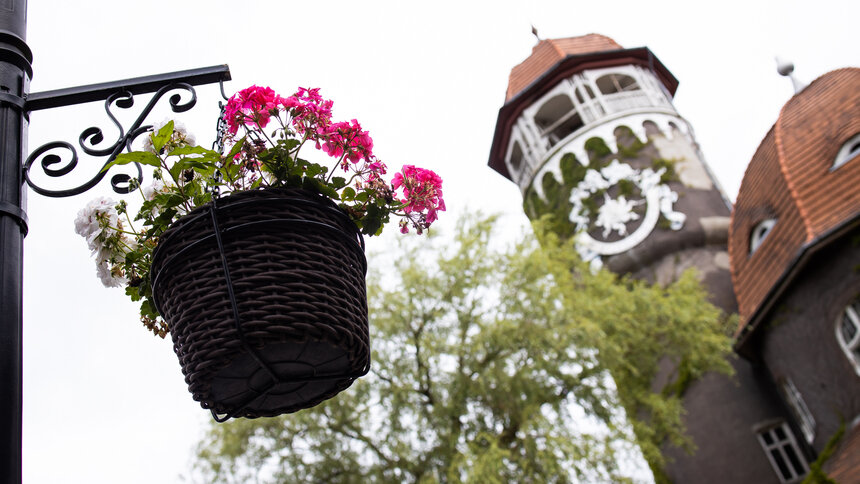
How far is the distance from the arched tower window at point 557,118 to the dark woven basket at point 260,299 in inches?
825

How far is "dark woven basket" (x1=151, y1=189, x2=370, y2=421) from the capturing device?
5.51 feet

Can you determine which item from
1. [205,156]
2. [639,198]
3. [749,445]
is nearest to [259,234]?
[205,156]

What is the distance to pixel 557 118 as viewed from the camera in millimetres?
23859

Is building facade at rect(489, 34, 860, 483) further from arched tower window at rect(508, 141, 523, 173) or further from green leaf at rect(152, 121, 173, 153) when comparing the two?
green leaf at rect(152, 121, 173, 153)

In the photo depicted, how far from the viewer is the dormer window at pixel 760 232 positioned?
53.6 feet

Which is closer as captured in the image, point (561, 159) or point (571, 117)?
point (561, 159)

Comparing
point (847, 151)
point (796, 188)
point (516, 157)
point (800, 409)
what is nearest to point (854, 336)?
point (800, 409)

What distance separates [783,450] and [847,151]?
20.1 ft

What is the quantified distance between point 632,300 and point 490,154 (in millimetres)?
11710

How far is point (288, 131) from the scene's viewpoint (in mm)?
2139

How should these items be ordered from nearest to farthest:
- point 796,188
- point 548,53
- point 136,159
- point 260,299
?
point 260,299 → point 136,159 → point 796,188 → point 548,53

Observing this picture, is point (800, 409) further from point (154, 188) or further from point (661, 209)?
point (154, 188)

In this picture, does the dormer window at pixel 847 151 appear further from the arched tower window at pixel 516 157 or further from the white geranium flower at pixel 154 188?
the white geranium flower at pixel 154 188

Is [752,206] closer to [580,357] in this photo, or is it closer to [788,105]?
[788,105]
